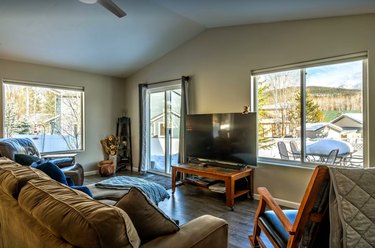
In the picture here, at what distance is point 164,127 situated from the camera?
5.29 meters

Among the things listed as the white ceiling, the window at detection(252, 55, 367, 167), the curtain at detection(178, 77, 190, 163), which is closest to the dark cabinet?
the white ceiling

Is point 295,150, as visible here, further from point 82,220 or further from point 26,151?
point 26,151

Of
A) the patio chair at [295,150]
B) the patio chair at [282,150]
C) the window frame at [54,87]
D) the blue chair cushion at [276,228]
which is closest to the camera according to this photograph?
the blue chair cushion at [276,228]

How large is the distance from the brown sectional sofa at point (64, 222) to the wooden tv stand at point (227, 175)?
1836 millimetres

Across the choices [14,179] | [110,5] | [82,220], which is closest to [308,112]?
[110,5]

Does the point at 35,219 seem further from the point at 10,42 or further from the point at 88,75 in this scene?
the point at 88,75

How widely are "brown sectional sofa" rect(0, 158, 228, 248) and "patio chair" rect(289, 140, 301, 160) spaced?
2.36 m

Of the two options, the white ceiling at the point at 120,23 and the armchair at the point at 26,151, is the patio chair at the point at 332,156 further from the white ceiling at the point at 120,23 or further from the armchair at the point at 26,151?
the armchair at the point at 26,151

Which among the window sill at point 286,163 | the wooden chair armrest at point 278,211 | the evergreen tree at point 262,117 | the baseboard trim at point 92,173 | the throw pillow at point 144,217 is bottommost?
the baseboard trim at point 92,173

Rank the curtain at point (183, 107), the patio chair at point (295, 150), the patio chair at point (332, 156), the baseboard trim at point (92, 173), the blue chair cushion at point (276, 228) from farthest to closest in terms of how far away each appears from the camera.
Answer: the baseboard trim at point (92, 173) → the curtain at point (183, 107) → the patio chair at point (295, 150) → the patio chair at point (332, 156) → the blue chair cushion at point (276, 228)

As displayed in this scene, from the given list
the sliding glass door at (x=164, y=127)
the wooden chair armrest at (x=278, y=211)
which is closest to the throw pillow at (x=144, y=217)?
the wooden chair armrest at (x=278, y=211)

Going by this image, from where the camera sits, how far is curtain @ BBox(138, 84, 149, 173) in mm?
5441

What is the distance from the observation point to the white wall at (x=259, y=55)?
284 centimetres

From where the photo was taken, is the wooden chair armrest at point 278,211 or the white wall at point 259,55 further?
the white wall at point 259,55
